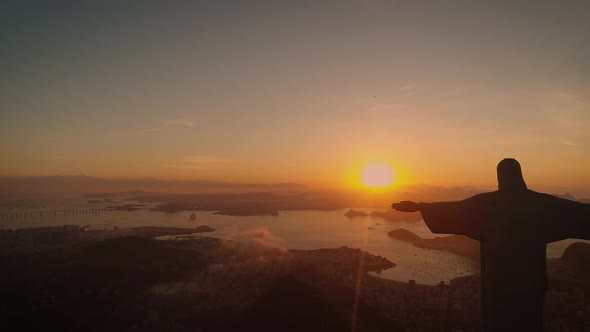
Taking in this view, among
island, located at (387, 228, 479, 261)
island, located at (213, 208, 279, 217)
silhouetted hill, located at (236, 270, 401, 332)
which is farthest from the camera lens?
island, located at (213, 208, 279, 217)

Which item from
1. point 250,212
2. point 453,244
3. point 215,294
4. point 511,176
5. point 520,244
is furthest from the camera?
point 250,212

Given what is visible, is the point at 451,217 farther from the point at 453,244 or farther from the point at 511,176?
the point at 453,244

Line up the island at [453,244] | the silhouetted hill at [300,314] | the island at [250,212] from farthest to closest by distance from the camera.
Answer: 1. the island at [250,212]
2. the island at [453,244]
3. the silhouetted hill at [300,314]

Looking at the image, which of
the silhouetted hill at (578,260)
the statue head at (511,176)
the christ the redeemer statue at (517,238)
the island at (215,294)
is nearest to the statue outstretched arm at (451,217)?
the christ the redeemer statue at (517,238)

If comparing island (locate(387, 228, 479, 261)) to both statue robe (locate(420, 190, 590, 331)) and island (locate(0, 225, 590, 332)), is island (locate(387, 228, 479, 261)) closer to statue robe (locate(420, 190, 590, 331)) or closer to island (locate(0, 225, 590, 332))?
island (locate(0, 225, 590, 332))

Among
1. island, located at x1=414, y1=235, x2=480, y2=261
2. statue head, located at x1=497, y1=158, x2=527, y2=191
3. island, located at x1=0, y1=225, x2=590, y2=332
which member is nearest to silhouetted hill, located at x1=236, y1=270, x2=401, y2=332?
island, located at x1=0, y1=225, x2=590, y2=332

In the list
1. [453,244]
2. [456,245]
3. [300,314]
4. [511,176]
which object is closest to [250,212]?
[453,244]

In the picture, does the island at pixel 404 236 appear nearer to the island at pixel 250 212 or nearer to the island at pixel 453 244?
the island at pixel 453 244

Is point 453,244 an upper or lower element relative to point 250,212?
lower
